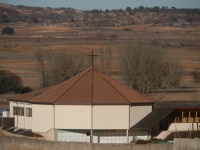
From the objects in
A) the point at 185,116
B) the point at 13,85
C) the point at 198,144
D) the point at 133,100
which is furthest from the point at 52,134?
the point at 13,85

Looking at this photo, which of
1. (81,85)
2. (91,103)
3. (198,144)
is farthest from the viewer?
(81,85)

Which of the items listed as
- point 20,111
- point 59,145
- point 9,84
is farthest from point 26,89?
point 59,145

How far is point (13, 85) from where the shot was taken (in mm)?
74562

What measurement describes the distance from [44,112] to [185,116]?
8314mm

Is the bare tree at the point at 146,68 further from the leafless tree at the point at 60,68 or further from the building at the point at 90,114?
the building at the point at 90,114

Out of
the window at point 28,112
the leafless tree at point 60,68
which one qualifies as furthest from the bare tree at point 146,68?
the window at point 28,112

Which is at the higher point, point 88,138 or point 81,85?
point 81,85

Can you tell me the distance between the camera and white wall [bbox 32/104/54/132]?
40.7 m

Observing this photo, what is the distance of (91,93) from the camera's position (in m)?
41.2

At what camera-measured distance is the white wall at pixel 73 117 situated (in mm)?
39750

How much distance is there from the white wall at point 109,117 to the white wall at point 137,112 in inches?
17.2

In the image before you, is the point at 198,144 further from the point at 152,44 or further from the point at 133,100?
the point at 152,44

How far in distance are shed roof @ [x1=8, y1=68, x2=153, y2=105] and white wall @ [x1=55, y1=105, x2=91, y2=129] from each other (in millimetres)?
A: 339

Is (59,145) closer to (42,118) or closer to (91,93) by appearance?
(42,118)
